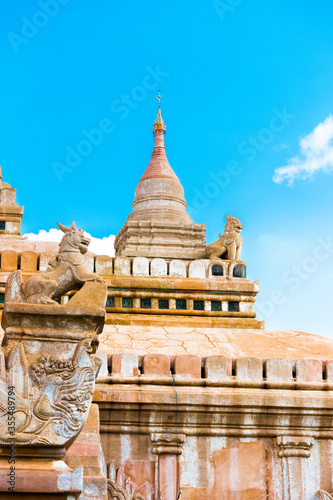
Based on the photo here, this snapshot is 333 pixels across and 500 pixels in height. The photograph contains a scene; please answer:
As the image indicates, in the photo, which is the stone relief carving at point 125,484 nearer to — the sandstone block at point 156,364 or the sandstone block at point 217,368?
the sandstone block at point 156,364

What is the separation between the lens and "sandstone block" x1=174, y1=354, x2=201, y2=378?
481 inches

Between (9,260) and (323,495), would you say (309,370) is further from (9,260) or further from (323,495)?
(9,260)

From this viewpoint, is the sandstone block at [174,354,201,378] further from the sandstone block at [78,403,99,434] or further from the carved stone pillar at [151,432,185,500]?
the sandstone block at [78,403,99,434]

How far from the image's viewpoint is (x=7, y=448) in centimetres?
742

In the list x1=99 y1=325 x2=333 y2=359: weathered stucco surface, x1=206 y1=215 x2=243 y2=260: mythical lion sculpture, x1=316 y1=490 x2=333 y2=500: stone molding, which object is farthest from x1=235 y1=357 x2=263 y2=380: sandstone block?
x1=206 y1=215 x2=243 y2=260: mythical lion sculpture

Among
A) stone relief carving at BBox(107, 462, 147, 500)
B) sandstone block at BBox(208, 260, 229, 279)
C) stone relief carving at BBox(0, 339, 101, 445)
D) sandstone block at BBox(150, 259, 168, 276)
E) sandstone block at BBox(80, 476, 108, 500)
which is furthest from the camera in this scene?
sandstone block at BBox(208, 260, 229, 279)

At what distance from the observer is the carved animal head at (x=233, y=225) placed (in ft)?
69.8

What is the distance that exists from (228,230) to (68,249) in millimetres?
11421

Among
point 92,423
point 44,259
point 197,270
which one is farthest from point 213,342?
point 92,423

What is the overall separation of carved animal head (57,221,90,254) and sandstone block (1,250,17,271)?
718cm

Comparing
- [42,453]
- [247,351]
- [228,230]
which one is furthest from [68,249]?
[228,230]

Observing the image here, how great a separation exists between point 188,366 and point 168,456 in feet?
5.22

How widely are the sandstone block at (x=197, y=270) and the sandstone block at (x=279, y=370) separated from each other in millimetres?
6008

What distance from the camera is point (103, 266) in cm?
1788
